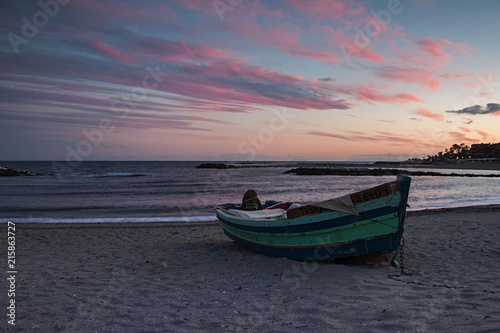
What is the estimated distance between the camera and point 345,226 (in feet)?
20.9

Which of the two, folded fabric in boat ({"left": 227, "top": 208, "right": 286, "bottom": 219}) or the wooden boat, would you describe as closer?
the wooden boat

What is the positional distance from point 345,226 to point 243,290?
2.38 m

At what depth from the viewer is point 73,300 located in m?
5.21

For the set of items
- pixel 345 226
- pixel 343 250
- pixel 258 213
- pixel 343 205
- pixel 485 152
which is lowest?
pixel 343 250

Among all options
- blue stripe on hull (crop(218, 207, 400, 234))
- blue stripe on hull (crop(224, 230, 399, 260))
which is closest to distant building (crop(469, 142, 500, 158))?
blue stripe on hull (crop(224, 230, 399, 260))

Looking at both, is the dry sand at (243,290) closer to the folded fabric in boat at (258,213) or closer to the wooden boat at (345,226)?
the wooden boat at (345,226)

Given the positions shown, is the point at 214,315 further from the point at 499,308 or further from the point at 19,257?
the point at 19,257

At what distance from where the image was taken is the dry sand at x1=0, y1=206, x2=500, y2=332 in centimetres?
429

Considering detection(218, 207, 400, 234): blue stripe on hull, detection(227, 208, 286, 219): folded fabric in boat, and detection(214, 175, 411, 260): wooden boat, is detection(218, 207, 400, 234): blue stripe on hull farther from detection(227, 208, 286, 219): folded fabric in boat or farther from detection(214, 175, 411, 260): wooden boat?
detection(227, 208, 286, 219): folded fabric in boat

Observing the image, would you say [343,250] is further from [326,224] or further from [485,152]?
[485,152]

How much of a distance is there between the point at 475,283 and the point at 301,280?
3126 mm

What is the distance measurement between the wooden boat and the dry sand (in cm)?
36

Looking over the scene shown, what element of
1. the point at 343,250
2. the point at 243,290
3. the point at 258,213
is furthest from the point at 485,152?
the point at 243,290

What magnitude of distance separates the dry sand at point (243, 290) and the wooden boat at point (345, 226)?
36 centimetres
